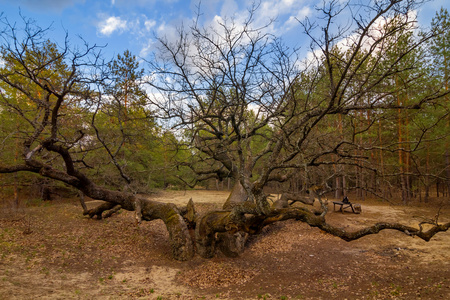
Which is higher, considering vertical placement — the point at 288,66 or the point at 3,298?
the point at 288,66

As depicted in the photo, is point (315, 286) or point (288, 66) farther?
point (288, 66)

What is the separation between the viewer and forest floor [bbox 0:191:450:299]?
5.02 metres

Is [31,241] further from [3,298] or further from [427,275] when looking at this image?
[427,275]

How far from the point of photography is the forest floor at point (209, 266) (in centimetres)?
502

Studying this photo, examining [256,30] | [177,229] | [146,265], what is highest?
[256,30]

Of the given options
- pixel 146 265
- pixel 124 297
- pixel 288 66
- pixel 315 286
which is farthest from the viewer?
pixel 146 265

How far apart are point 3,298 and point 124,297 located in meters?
1.88

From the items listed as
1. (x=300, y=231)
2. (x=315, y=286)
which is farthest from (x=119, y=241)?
(x=300, y=231)

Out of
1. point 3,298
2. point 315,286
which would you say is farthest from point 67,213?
point 315,286

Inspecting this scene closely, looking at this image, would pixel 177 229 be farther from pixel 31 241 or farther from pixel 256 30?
pixel 256 30

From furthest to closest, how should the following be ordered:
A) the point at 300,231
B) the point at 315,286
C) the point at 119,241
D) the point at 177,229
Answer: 1. the point at 300,231
2. the point at 119,241
3. the point at 177,229
4. the point at 315,286

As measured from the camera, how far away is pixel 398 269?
20.2 feet

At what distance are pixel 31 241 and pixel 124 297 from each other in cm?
479

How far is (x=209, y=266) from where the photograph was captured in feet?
21.5
